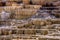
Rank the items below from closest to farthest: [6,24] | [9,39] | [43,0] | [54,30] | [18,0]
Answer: [9,39], [54,30], [6,24], [43,0], [18,0]

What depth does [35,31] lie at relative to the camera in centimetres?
420

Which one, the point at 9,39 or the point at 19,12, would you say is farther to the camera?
the point at 19,12

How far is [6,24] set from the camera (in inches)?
199

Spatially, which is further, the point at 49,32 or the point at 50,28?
A: the point at 50,28

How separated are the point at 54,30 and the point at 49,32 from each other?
0.18 metres

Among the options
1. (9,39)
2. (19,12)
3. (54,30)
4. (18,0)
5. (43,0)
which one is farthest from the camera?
(18,0)

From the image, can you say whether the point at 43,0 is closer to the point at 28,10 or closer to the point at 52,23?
the point at 28,10

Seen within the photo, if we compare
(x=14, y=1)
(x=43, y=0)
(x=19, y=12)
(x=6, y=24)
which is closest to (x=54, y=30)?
(x=6, y=24)

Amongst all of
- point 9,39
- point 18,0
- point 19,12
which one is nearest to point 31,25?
point 9,39

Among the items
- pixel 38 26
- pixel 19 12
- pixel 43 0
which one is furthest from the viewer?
pixel 43 0

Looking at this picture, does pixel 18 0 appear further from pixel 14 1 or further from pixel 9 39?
pixel 9 39

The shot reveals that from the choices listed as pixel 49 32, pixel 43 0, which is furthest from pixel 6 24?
pixel 43 0

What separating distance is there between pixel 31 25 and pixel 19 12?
1433 millimetres

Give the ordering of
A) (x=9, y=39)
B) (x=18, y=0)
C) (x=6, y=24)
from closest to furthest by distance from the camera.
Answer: (x=9, y=39)
(x=6, y=24)
(x=18, y=0)
